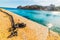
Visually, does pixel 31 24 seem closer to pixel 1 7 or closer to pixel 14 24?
pixel 14 24

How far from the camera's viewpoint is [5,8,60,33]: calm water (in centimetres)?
841

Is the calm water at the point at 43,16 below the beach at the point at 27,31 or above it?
above

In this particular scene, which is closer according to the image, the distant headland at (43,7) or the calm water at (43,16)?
the calm water at (43,16)

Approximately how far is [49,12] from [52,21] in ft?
2.38

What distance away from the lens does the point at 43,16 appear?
8922mm

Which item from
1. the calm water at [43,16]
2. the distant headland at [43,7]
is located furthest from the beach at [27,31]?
the distant headland at [43,7]

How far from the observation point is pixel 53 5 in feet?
29.2

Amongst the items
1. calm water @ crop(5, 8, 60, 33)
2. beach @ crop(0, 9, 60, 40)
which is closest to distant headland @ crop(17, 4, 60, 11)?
calm water @ crop(5, 8, 60, 33)

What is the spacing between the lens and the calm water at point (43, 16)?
8.41m

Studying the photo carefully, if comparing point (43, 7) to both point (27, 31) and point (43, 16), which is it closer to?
point (43, 16)

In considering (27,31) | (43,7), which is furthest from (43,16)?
(27,31)

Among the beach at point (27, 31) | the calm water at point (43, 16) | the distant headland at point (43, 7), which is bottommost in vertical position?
the beach at point (27, 31)

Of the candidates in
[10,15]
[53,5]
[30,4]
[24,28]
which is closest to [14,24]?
[24,28]

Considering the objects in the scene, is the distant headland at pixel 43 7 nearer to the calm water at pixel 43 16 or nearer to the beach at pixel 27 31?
the calm water at pixel 43 16
